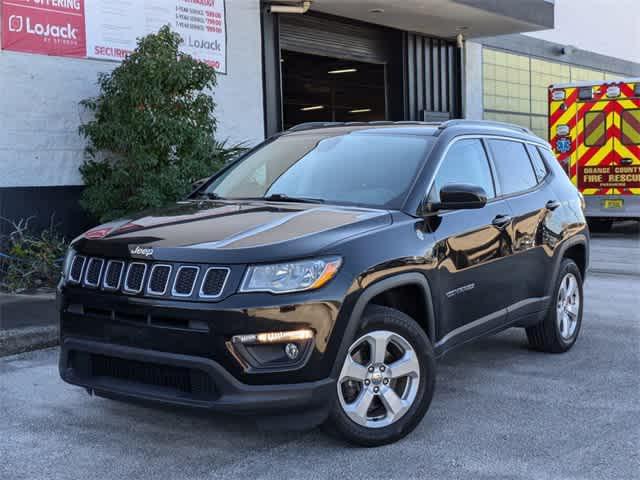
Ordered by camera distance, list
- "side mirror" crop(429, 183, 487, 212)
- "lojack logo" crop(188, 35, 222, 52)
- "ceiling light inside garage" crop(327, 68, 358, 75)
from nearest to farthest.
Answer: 1. "side mirror" crop(429, 183, 487, 212)
2. "lojack logo" crop(188, 35, 222, 52)
3. "ceiling light inside garage" crop(327, 68, 358, 75)

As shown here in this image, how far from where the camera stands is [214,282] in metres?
4.02

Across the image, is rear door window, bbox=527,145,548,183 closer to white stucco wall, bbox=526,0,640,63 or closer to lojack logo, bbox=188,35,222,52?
lojack logo, bbox=188,35,222,52

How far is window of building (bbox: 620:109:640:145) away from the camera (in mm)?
15469

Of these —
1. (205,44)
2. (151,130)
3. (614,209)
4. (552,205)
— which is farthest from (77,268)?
(614,209)

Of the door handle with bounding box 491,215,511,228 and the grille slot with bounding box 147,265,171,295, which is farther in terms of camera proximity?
the door handle with bounding box 491,215,511,228

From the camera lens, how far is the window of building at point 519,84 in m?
20.4

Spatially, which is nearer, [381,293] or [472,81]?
[381,293]

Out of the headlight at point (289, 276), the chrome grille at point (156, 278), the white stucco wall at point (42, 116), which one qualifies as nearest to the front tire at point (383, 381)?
the headlight at point (289, 276)

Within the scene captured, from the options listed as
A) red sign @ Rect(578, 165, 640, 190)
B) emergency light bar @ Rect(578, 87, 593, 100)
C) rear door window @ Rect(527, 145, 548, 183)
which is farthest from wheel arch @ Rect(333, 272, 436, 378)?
emergency light bar @ Rect(578, 87, 593, 100)

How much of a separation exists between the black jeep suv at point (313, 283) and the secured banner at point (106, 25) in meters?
5.34

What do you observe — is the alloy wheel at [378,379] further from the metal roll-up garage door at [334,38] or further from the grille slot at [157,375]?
the metal roll-up garage door at [334,38]

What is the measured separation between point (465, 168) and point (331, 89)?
20.1m

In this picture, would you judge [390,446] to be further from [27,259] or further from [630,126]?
[630,126]

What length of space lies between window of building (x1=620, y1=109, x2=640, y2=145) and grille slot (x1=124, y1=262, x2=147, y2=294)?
520 inches
